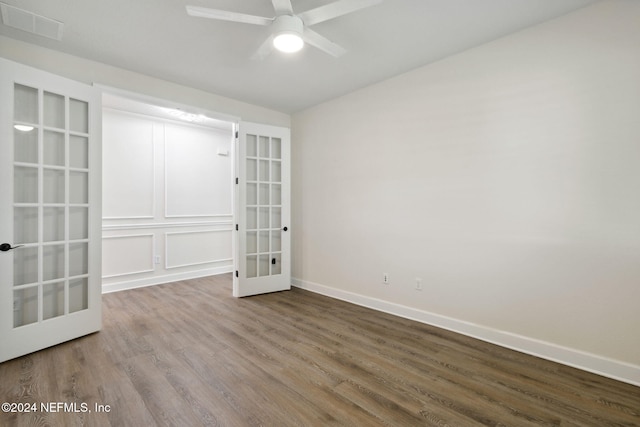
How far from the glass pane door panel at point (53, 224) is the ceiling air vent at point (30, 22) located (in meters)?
1.51

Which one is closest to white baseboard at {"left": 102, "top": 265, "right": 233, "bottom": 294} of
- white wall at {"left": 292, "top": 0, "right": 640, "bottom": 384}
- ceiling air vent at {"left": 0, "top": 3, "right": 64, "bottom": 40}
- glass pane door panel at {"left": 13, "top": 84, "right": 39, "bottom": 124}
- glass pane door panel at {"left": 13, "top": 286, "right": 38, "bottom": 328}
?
glass pane door panel at {"left": 13, "top": 286, "right": 38, "bottom": 328}

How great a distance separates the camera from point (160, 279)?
4.79m

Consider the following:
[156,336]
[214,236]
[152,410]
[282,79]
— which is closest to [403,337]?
[152,410]

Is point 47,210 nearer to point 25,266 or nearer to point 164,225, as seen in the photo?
point 25,266

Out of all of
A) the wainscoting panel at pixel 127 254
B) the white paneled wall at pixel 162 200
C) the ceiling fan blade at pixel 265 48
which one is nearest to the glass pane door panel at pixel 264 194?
the white paneled wall at pixel 162 200

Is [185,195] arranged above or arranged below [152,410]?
above

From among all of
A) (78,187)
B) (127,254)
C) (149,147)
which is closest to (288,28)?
Result: (78,187)

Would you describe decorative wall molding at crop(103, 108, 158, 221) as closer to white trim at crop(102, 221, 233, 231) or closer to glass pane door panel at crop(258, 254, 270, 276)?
white trim at crop(102, 221, 233, 231)

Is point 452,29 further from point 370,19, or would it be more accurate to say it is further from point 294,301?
point 294,301

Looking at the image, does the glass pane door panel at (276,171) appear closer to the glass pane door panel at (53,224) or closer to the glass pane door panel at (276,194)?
the glass pane door panel at (276,194)

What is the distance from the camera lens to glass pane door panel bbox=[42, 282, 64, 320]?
2570 millimetres

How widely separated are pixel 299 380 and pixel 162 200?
13.3 feet

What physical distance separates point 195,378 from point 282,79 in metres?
3.10

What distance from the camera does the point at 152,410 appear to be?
5.73 feet
